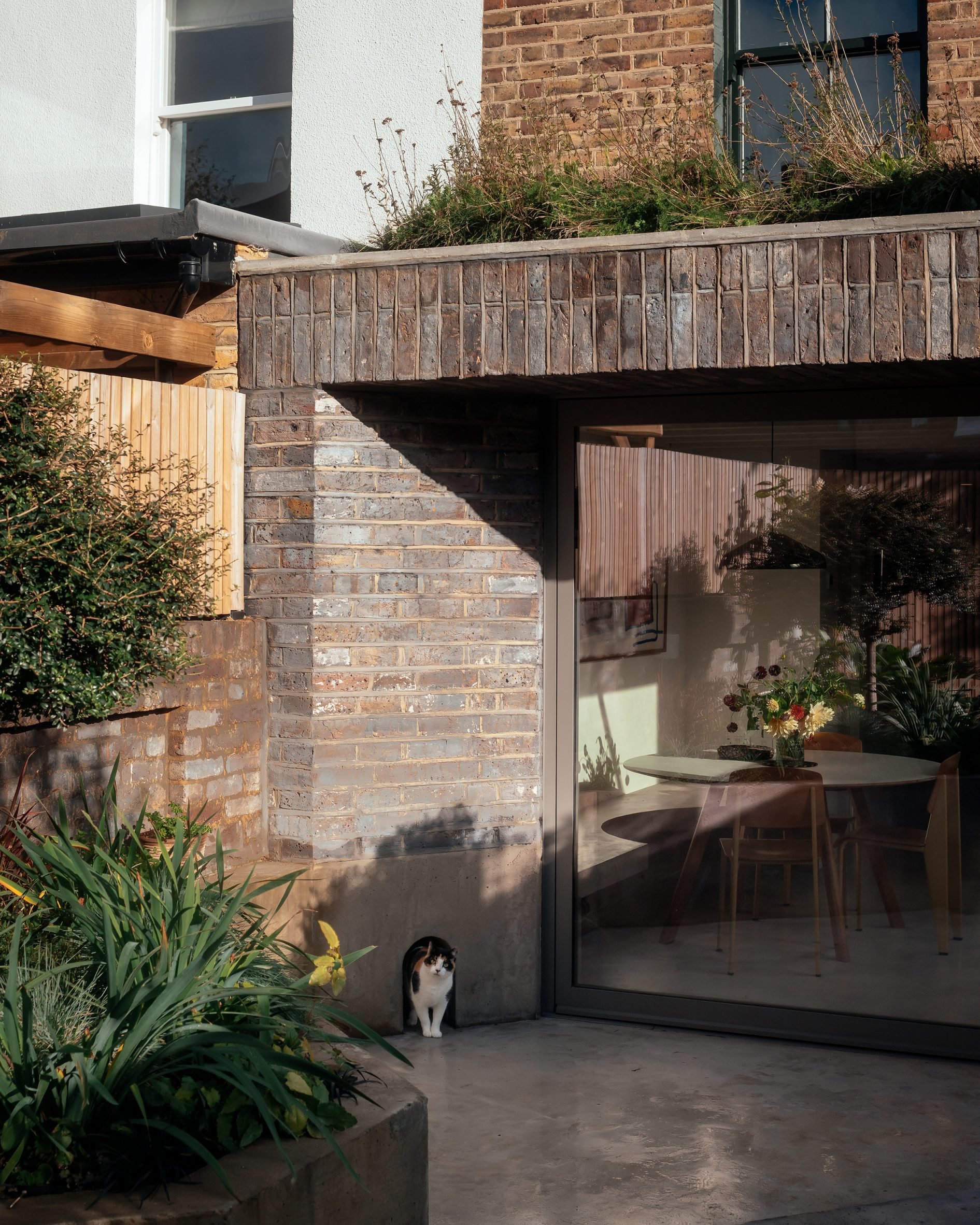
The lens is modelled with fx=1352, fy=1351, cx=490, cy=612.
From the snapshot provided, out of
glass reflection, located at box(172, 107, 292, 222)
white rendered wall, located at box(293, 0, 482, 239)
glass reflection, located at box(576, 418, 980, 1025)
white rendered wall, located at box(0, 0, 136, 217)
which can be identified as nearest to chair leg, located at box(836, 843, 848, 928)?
glass reflection, located at box(576, 418, 980, 1025)

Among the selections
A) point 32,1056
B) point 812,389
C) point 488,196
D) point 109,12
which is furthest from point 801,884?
point 109,12

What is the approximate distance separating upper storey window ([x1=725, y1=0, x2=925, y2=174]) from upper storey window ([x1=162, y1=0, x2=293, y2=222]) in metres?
2.32

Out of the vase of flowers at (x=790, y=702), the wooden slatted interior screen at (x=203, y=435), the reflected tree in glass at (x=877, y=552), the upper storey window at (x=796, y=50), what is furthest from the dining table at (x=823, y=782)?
the upper storey window at (x=796, y=50)

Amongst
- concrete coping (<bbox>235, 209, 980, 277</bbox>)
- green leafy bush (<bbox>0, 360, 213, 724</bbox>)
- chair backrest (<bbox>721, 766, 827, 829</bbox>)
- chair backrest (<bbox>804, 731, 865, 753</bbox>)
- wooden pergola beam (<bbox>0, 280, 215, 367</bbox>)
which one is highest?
concrete coping (<bbox>235, 209, 980, 277</bbox>)

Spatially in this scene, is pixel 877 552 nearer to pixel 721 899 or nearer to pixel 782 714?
pixel 782 714

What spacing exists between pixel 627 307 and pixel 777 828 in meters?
2.44

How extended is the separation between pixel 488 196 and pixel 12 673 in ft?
9.73

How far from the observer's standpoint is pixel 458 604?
6137mm

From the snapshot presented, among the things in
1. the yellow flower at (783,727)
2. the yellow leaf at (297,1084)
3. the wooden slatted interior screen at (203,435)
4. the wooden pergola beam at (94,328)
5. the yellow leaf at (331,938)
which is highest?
the wooden pergola beam at (94,328)

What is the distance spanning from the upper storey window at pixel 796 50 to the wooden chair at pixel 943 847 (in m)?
2.89

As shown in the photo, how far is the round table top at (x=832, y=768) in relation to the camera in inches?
232

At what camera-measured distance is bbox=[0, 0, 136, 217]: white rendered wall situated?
720 cm

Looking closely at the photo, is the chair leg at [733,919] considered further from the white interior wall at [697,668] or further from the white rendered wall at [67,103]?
the white rendered wall at [67,103]

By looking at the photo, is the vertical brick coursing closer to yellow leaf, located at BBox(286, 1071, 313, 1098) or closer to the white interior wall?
the white interior wall
